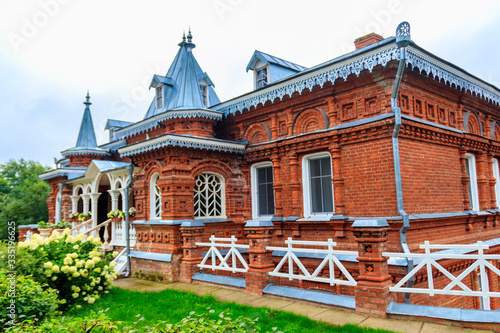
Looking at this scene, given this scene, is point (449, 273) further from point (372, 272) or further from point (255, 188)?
point (255, 188)

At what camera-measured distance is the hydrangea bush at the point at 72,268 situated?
739 centimetres

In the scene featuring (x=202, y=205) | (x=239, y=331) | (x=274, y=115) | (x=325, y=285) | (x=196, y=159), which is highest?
(x=274, y=115)

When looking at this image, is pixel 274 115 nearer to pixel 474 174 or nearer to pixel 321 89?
pixel 321 89

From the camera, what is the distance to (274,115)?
1134 centimetres

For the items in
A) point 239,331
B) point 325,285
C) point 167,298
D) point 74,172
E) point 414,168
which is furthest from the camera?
point 74,172

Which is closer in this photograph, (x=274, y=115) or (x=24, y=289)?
(x=24, y=289)

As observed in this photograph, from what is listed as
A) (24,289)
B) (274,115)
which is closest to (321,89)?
(274,115)

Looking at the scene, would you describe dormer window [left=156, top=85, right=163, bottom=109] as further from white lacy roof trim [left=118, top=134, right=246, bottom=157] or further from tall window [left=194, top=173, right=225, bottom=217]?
tall window [left=194, top=173, right=225, bottom=217]

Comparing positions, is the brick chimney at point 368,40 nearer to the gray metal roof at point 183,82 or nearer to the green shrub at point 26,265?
the gray metal roof at point 183,82

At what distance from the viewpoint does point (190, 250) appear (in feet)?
31.9

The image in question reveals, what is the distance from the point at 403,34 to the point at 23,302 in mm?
8196

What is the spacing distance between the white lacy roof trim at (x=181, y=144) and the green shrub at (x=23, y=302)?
5.48 metres

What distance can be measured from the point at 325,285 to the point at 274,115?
500 centimetres

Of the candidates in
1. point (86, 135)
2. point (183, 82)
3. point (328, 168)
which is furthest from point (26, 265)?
point (86, 135)
